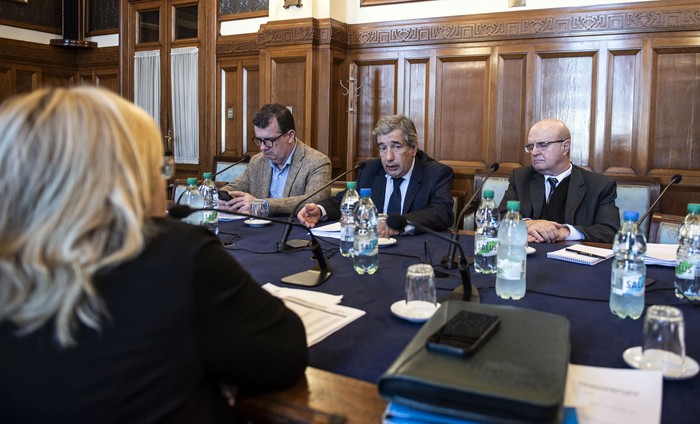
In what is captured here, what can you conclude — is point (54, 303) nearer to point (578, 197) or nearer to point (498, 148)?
point (578, 197)

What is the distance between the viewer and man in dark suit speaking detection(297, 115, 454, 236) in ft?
9.43

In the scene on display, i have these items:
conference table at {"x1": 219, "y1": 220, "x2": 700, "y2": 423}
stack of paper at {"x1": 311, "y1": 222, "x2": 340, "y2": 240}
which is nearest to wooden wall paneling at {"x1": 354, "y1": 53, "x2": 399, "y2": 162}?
stack of paper at {"x1": 311, "y1": 222, "x2": 340, "y2": 240}

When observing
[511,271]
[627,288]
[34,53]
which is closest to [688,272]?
[627,288]

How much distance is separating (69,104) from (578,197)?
2.54 meters

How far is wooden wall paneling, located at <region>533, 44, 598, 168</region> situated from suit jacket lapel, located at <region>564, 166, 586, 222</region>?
1.38 meters

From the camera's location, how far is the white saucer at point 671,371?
993 millimetres

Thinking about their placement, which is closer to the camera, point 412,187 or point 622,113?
point 412,187

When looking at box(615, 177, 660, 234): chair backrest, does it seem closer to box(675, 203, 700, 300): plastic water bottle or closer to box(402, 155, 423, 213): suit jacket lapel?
box(402, 155, 423, 213): suit jacket lapel

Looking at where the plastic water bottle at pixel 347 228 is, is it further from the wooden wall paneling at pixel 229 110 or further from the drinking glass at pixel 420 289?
the wooden wall paneling at pixel 229 110

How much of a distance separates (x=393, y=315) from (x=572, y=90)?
10.9 feet

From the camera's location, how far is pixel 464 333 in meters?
0.98

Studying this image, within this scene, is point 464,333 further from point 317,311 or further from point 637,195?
point 637,195

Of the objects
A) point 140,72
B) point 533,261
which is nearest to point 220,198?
point 533,261

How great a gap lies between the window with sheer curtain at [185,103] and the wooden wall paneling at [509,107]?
3.07 meters
